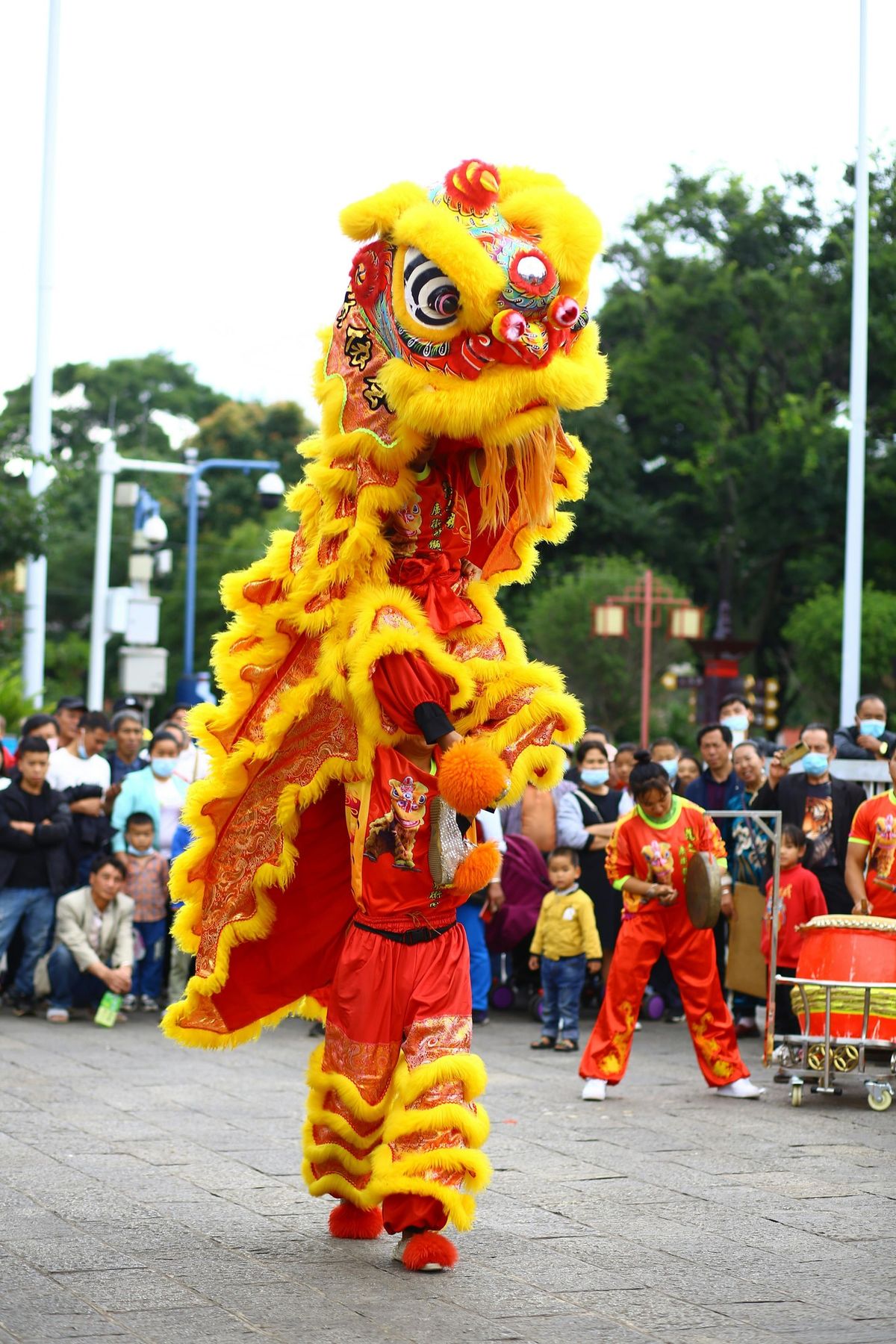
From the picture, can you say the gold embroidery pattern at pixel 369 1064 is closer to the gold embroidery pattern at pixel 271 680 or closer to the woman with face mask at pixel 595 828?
the gold embroidery pattern at pixel 271 680

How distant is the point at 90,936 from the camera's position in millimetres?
10242

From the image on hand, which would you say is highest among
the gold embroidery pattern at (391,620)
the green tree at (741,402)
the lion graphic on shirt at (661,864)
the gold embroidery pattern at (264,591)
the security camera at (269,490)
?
the green tree at (741,402)

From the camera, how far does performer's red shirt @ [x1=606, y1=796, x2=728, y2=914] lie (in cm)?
805

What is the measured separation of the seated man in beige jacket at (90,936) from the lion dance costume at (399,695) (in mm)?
4922

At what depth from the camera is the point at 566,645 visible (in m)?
33.2

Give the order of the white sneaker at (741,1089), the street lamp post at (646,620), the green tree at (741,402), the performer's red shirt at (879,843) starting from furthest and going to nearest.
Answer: the green tree at (741,402) → the street lamp post at (646,620) → the performer's red shirt at (879,843) → the white sneaker at (741,1089)

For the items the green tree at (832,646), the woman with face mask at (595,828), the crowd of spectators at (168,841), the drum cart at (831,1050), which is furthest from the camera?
the green tree at (832,646)

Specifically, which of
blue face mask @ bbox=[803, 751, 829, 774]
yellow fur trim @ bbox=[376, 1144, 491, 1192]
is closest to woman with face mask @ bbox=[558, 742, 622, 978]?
blue face mask @ bbox=[803, 751, 829, 774]

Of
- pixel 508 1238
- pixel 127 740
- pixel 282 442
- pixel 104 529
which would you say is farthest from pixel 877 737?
pixel 282 442

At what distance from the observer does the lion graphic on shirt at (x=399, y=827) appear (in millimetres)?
4984

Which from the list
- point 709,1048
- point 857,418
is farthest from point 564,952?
point 857,418

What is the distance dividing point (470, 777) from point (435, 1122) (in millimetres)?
937

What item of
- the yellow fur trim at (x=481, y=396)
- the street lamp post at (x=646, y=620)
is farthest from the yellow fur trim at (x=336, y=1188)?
the street lamp post at (x=646, y=620)

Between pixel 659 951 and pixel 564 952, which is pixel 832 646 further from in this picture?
pixel 659 951
